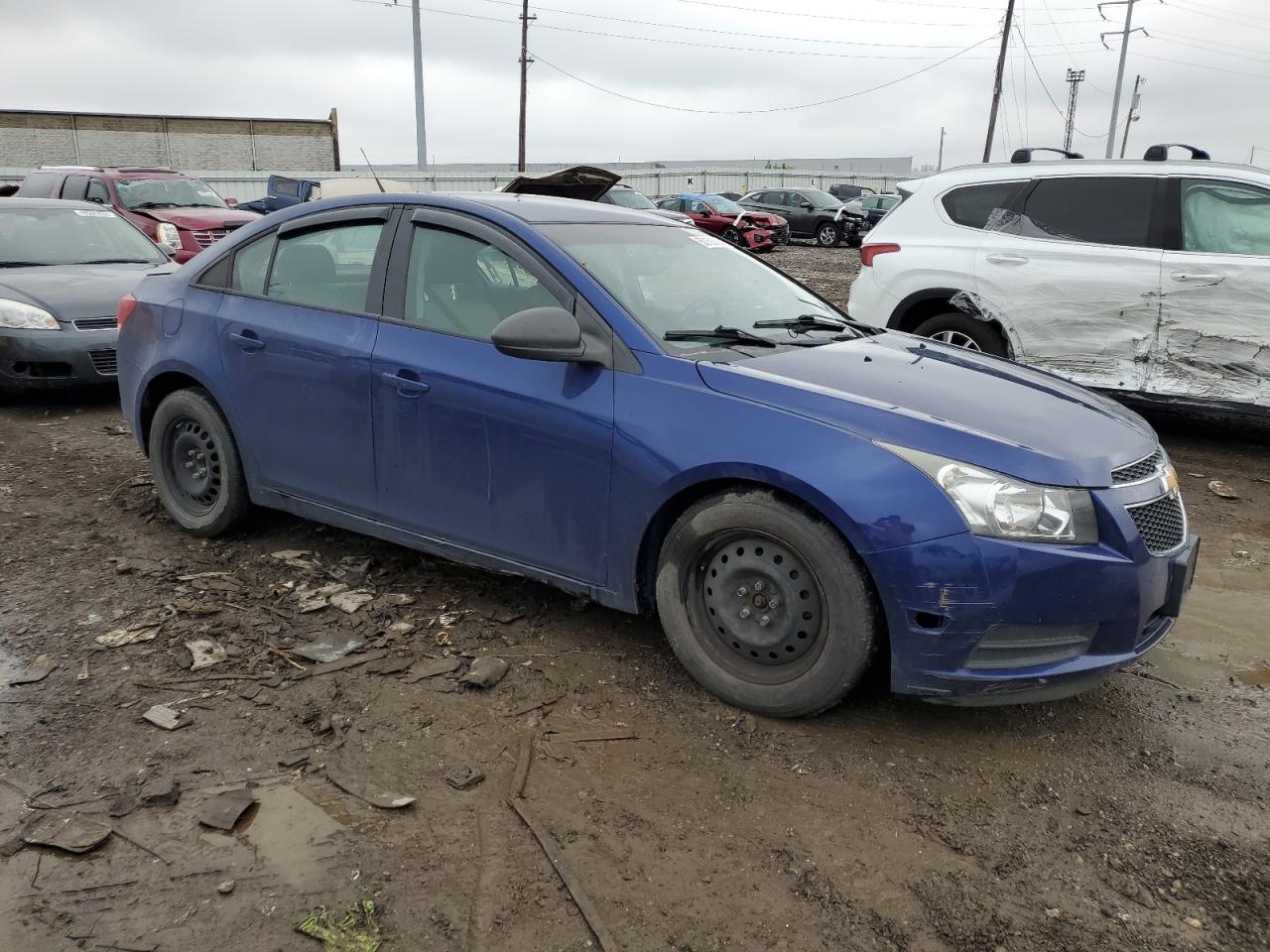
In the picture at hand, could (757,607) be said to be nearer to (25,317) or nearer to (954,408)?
(954,408)

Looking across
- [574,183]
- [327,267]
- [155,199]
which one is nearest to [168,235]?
[155,199]

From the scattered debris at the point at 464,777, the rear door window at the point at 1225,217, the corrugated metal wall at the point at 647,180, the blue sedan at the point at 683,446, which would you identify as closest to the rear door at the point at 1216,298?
the rear door window at the point at 1225,217

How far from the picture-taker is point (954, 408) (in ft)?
10.6

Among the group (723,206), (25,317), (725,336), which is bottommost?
(25,317)

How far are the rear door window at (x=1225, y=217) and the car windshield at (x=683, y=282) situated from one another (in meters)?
3.42

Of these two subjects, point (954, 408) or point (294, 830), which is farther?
point (954, 408)

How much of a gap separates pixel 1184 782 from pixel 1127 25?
200 feet

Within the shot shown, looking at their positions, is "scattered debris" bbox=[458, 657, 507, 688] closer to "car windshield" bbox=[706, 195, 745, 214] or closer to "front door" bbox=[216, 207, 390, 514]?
"front door" bbox=[216, 207, 390, 514]

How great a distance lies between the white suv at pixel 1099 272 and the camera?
6367 mm

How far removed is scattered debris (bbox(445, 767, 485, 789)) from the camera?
293 cm

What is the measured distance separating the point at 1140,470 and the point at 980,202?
15.1 ft

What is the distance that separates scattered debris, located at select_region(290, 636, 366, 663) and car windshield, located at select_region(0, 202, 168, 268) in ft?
21.2

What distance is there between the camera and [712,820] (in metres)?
2.78

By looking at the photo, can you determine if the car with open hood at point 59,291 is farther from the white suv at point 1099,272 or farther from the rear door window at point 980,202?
the rear door window at point 980,202
